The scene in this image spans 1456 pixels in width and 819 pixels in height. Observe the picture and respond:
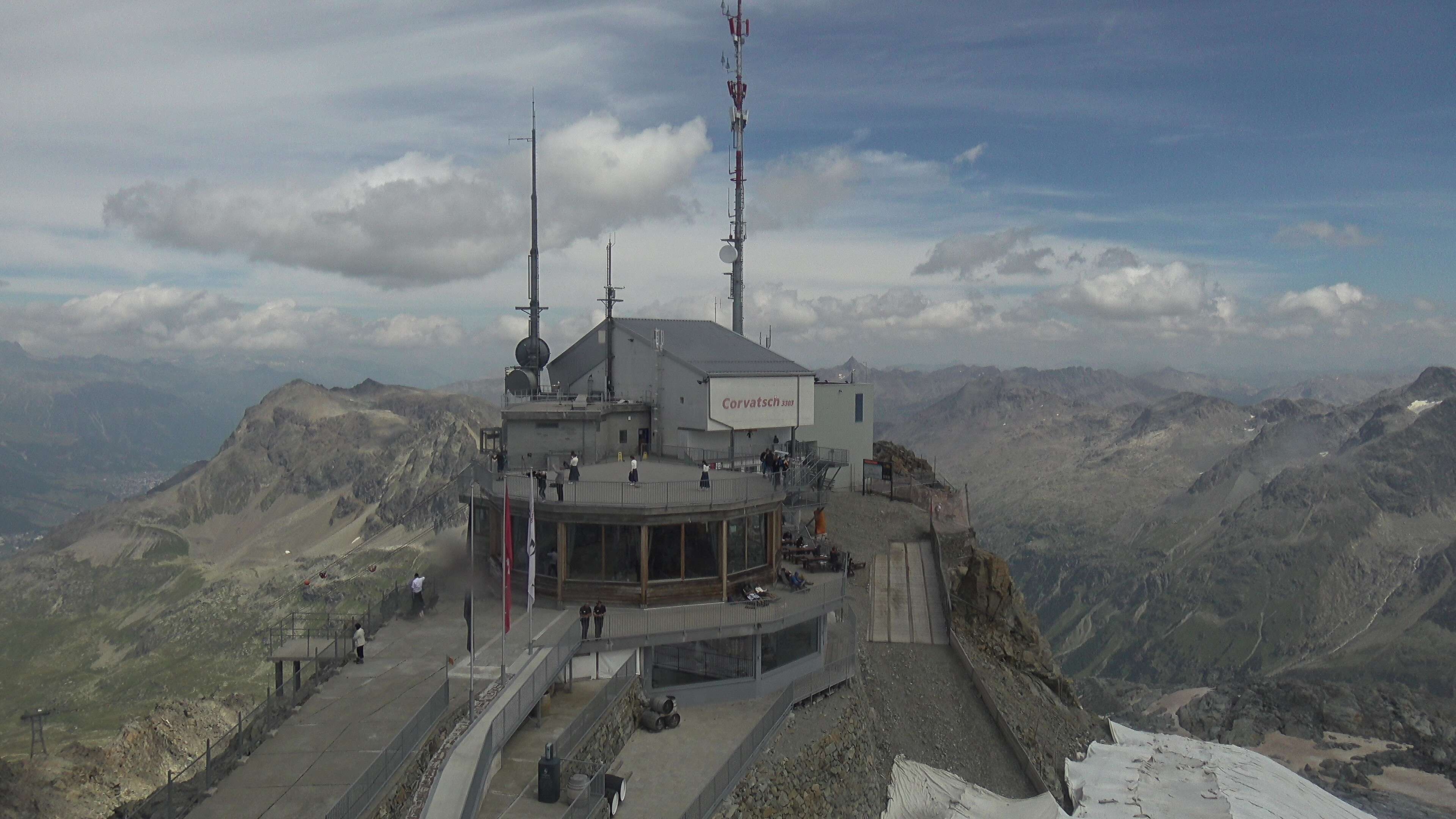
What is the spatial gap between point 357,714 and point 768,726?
38.1 feet

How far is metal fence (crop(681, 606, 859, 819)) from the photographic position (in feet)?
78.4

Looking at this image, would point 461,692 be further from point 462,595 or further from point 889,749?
point 889,749

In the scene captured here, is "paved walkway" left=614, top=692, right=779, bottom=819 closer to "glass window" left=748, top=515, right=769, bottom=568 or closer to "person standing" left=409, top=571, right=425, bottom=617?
"glass window" left=748, top=515, right=769, bottom=568

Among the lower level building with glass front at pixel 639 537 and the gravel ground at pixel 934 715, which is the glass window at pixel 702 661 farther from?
→ the gravel ground at pixel 934 715

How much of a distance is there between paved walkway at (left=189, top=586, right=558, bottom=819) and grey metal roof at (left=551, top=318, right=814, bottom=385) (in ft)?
62.0

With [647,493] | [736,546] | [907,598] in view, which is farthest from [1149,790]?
[647,493]

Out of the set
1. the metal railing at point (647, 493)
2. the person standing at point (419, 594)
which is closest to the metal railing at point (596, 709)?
the metal railing at point (647, 493)

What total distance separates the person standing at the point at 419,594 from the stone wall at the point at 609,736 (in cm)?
783

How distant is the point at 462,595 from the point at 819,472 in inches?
660

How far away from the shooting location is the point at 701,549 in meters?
31.5

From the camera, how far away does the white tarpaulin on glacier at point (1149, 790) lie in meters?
32.7

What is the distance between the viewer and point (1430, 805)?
61438 mm

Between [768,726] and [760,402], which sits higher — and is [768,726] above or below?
below

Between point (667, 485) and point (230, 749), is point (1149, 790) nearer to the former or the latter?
point (667, 485)
